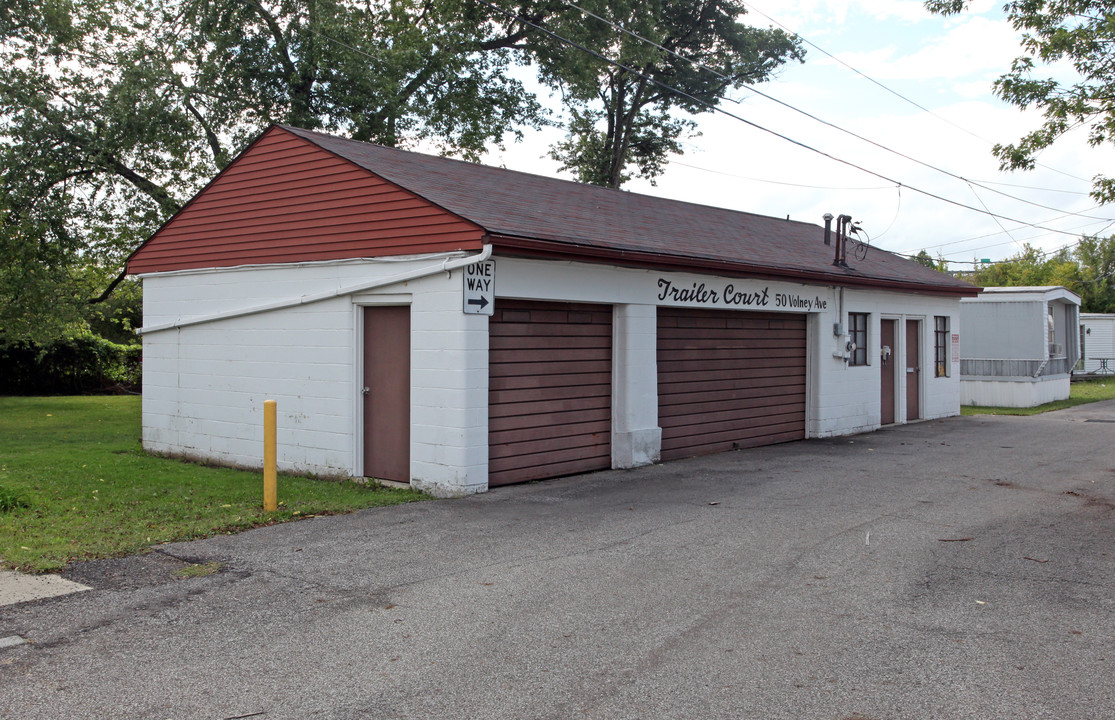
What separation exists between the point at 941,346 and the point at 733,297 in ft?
27.5

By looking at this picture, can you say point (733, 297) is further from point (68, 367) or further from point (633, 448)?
point (68, 367)

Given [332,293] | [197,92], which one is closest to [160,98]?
[197,92]

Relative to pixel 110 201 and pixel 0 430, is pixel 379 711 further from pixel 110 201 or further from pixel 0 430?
pixel 110 201

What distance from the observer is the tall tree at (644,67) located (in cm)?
2719

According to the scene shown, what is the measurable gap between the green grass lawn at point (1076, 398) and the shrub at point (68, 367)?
25447mm

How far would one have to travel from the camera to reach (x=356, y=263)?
10953mm

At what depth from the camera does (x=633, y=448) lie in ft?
39.0

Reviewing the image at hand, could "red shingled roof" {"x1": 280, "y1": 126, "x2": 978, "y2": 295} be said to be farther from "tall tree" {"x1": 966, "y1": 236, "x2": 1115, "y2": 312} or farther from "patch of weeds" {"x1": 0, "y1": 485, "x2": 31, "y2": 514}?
"tall tree" {"x1": 966, "y1": 236, "x2": 1115, "y2": 312}

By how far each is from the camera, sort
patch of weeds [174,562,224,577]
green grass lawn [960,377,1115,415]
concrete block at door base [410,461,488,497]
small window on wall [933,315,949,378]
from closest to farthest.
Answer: patch of weeds [174,562,224,577] < concrete block at door base [410,461,488,497] < small window on wall [933,315,949,378] < green grass lawn [960,377,1115,415]

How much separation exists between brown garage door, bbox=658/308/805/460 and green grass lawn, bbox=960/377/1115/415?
8137 mm

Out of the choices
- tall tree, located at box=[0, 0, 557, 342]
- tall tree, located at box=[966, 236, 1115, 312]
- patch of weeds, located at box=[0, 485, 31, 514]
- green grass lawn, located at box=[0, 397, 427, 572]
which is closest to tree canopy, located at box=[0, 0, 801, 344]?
tall tree, located at box=[0, 0, 557, 342]

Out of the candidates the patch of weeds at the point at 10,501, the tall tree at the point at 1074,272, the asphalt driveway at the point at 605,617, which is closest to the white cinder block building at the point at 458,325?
the asphalt driveway at the point at 605,617

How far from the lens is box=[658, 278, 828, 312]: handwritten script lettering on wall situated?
12531mm

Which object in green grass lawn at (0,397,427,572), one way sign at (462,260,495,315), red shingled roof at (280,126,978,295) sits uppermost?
red shingled roof at (280,126,978,295)
